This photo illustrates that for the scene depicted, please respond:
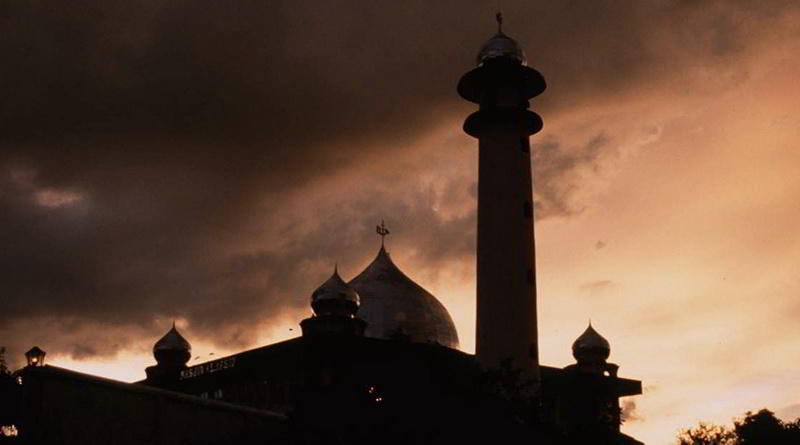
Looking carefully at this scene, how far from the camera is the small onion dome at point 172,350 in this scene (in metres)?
41.8

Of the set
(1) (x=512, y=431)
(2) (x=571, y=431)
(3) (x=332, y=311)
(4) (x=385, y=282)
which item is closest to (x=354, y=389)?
(1) (x=512, y=431)

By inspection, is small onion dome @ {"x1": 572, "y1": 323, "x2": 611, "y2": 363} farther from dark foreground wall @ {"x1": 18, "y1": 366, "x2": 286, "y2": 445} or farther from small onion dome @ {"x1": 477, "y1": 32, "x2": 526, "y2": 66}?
dark foreground wall @ {"x1": 18, "y1": 366, "x2": 286, "y2": 445}

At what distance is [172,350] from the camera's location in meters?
41.8

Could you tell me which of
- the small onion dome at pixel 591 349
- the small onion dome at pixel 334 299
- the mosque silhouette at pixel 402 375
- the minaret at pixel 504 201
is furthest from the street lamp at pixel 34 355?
the small onion dome at pixel 591 349

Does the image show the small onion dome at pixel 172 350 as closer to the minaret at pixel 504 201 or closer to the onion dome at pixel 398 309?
the onion dome at pixel 398 309

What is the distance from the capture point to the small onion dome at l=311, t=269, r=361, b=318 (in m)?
35.4

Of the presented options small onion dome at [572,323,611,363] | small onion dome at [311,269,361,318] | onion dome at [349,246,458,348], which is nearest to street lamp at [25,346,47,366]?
small onion dome at [311,269,361,318]

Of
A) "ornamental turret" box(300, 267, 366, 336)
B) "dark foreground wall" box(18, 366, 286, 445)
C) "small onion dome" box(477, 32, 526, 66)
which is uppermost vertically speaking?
"small onion dome" box(477, 32, 526, 66)

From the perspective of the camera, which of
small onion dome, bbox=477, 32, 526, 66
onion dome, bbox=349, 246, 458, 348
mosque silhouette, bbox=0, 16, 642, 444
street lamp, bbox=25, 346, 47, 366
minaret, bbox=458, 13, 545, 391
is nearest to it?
street lamp, bbox=25, 346, 47, 366

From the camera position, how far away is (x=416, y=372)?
2297cm

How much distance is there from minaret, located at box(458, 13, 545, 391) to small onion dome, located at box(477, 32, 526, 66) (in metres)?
0.03

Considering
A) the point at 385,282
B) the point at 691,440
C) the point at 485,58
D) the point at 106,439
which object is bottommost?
the point at 106,439

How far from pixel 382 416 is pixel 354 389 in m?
1.11

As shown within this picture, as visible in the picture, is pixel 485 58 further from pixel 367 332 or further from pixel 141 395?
pixel 141 395
